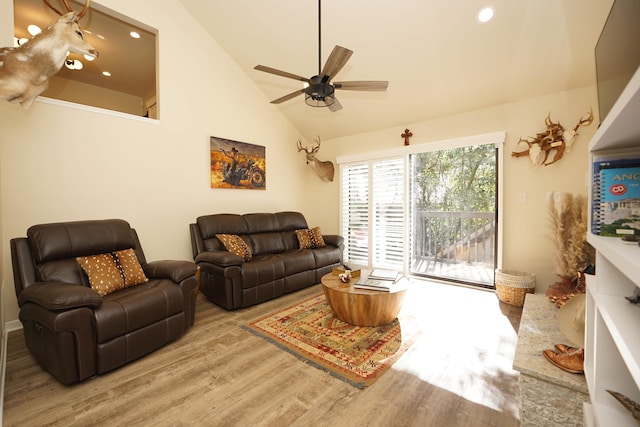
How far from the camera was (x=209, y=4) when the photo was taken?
357 centimetres

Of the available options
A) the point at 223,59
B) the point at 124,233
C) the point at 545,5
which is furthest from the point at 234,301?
the point at 545,5

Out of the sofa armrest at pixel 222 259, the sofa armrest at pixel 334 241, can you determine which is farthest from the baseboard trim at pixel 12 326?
the sofa armrest at pixel 334 241

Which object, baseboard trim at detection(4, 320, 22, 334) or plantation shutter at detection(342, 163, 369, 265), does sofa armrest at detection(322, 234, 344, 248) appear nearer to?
plantation shutter at detection(342, 163, 369, 265)

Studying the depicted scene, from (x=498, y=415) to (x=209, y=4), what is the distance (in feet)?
16.9

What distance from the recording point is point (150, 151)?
344cm

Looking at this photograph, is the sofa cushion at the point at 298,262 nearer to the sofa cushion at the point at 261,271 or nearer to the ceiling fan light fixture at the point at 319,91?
the sofa cushion at the point at 261,271

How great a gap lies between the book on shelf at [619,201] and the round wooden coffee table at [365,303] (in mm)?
1707

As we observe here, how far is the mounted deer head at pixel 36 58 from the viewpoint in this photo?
6.73 feet

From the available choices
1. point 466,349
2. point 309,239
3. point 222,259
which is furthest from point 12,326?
point 466,349

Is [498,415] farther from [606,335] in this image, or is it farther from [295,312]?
[295,312]

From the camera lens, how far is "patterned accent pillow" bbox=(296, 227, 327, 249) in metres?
4.34

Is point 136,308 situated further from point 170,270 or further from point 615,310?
point 615,310

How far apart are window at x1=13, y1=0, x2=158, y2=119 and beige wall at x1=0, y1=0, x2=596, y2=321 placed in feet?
1.95

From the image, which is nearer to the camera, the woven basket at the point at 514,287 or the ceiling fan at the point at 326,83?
the ceiling fan at the point at 326,83
